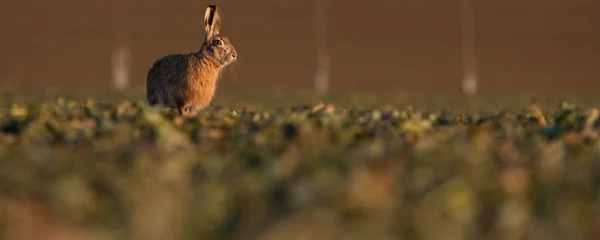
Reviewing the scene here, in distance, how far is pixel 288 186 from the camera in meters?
4.88

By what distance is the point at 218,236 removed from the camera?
394cm

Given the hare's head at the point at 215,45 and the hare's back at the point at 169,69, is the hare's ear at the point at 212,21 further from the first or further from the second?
the hare's back at the point at 169,69

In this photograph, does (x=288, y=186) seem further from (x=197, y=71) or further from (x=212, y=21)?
(x=212, y=21)

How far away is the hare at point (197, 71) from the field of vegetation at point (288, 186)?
459 centimetres

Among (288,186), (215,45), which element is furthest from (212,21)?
(288,186)

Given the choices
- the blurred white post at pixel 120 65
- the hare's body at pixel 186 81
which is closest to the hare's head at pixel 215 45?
the hare's body at pixel 186 81

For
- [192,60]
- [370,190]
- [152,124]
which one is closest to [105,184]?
[370,190]

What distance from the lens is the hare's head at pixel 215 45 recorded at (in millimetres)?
12500

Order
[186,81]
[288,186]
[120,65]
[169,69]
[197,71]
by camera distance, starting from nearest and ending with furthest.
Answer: [288,186] < [186,81] < [197,71] < [169,69] < [120,65]

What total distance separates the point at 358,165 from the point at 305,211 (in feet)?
4.39

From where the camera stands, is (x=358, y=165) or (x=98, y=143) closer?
(x=358, y=165)

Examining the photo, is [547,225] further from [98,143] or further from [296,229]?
[98,143]

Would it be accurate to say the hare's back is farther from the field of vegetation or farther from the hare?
the field of vegetation

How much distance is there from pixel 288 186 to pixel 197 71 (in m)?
7.75
